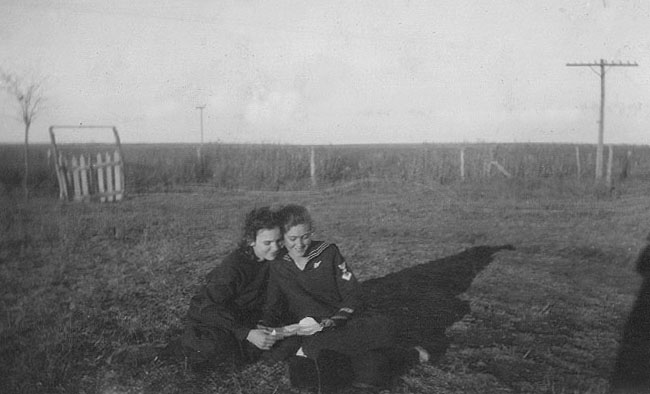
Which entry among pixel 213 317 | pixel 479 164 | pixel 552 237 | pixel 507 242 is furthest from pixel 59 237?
pixel 479 164

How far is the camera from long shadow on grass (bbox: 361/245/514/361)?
4.69 m

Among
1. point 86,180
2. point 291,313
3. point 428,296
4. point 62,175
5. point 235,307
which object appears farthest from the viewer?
point 86,180

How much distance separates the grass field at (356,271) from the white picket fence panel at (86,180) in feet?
1.86

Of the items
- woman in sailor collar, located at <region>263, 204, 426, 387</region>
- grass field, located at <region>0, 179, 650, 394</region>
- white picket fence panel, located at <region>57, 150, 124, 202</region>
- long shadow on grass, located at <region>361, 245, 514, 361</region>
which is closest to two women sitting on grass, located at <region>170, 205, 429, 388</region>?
woman in sailor collar, located at <region>263, 204, 426, 387</region>

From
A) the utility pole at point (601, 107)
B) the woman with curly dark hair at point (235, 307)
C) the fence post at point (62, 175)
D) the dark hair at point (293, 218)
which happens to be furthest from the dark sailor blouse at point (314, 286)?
the utility pole at point (601, 107)

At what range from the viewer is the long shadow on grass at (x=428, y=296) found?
4.69m

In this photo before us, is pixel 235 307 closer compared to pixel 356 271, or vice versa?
pixel 235 307

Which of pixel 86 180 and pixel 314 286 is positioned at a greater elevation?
pixel 86 180

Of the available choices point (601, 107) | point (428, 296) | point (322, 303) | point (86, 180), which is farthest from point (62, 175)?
point (601, 107)

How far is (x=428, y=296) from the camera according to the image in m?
5.92

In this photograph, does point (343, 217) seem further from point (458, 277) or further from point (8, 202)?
point (8, 202)

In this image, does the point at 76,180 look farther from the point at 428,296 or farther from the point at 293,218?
the point at 293,218

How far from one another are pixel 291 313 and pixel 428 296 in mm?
2207

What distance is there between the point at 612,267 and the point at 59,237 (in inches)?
306
